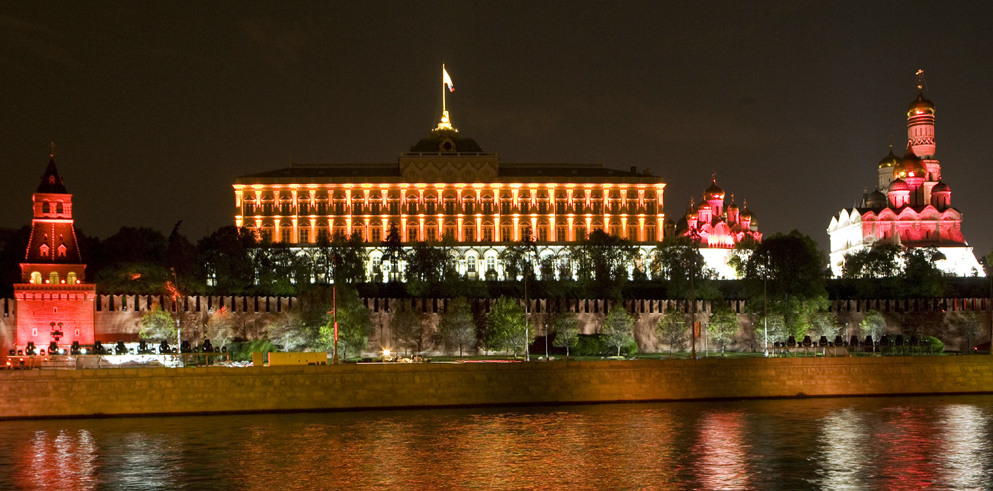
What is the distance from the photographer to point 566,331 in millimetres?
80125

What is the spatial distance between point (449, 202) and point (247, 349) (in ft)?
245

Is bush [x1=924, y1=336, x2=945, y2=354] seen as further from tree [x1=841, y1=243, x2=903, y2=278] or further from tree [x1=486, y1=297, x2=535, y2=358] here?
tree [x1=486, y1=297, x2=535, y2=358]

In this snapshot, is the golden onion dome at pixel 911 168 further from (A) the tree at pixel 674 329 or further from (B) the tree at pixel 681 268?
(A) the tree at pixel 674 329

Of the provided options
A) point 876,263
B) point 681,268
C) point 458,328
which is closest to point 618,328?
point 458,328

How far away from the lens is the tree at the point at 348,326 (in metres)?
71.9

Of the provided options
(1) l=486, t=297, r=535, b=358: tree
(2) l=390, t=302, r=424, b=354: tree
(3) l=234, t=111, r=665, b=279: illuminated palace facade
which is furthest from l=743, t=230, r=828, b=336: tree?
(3) l=234, t=111, r=665, b=279: illuminated palace facade

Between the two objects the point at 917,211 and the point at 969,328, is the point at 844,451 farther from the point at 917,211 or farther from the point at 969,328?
the point at 917,211

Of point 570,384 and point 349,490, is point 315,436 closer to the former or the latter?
point 349,490

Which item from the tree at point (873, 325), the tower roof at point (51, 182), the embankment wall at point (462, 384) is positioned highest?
the tower roof at point (51, 182)

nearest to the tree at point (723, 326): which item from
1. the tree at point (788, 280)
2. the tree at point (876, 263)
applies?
the tree at point (788, 280)

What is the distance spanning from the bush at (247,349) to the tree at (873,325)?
142ft

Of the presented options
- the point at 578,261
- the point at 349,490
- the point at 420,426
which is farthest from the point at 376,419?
the point at 578,261

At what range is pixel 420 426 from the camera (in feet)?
163

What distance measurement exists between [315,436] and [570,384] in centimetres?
1433
